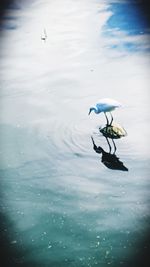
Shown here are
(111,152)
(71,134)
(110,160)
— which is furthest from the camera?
(71,134)

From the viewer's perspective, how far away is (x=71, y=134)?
6133 mm

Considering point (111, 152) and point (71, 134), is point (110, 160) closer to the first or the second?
point (111, 152)

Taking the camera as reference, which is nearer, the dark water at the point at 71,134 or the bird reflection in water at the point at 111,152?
the dark water at the point at 71,134

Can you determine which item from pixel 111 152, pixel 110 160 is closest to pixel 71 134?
pixel 111 152

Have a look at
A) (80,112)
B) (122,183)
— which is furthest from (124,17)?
(122,183)

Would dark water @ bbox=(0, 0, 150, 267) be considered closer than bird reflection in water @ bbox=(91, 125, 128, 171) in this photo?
Yes

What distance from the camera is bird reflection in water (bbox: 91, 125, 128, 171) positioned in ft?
17.5

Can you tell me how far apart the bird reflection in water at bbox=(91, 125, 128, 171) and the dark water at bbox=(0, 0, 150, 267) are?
8 centimetres

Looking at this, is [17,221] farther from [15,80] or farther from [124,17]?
[124,17]

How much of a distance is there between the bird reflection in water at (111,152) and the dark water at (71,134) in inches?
3.3

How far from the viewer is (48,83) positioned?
8.12 m

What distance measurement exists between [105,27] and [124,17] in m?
0.57

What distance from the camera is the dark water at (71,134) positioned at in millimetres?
4156

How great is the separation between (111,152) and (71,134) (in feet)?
2.72
